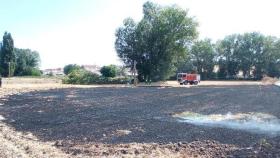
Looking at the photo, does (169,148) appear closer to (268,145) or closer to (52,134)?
(268,145)

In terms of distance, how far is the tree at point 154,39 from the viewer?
6781 cm

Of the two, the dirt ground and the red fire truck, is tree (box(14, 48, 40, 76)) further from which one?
the dirt ground

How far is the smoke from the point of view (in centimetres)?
1406

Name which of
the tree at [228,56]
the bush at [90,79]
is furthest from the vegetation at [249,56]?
the bush at [90,79]

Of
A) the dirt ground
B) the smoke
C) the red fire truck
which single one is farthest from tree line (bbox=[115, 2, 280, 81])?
the dirt ground

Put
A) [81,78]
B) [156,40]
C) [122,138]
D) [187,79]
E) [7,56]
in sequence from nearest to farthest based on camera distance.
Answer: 1. [122,138]
2. [81,78]
3. [187,79]
4. [156,40]
5. [7,56]

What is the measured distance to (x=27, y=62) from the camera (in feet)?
380

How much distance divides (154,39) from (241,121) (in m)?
52.6

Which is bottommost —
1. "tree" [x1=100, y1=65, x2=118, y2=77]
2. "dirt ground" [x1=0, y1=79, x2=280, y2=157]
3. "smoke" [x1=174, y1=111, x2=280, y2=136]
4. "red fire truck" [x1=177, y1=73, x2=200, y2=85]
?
"dirt ground" [x1=0, y1=79, x2=280, y2=157]

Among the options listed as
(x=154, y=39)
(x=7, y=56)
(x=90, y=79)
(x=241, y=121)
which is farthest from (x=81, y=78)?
(x=241, y=121)

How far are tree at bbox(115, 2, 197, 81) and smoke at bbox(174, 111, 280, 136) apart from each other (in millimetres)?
48887

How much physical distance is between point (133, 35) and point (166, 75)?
845cm

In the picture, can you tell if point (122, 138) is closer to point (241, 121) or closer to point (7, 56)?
point (241, 121)

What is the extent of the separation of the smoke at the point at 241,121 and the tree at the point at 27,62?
84.9m
